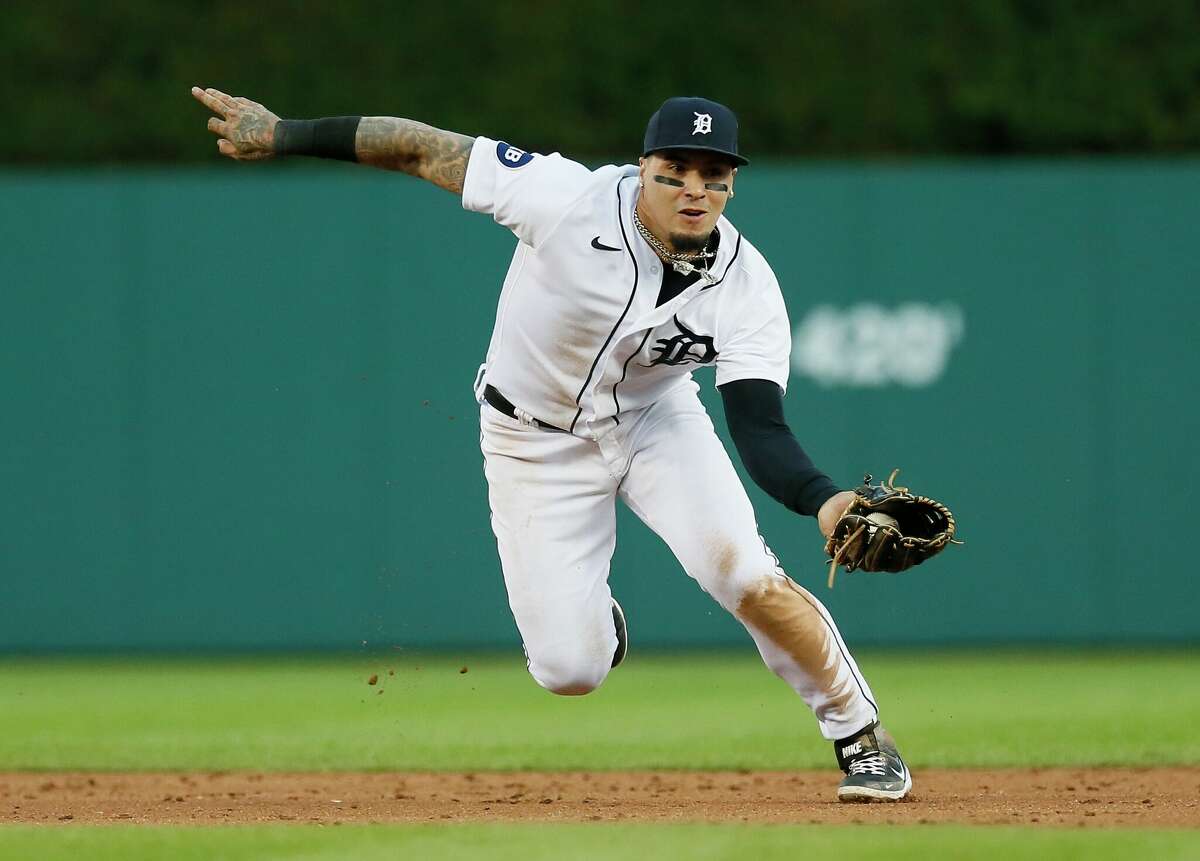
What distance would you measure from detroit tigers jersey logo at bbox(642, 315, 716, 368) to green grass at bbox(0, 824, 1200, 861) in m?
1.35

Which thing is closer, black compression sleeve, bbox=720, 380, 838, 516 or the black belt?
black compression sleeve, bbox=720, 380, 838, 516

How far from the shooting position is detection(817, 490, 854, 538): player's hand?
4.87 m

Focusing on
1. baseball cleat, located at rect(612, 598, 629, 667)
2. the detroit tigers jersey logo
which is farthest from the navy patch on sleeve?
baseball cleat, located at rect(612, 598, 629, 667)

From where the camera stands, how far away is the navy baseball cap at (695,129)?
17.0 ft

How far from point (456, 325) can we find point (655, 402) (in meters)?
4.98

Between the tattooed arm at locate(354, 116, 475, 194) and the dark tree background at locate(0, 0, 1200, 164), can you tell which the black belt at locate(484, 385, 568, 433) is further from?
the dark tree background at locate(0, 0, 1200, 164)

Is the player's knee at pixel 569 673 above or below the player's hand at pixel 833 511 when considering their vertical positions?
below

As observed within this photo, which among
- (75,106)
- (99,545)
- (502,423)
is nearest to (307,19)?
(75,106)

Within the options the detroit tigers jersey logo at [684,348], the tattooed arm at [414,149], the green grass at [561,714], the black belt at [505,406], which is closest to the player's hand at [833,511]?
the detroit tigers jersey logo at [684,348]

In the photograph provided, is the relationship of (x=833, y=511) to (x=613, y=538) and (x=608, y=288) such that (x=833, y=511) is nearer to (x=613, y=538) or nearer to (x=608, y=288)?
(x=608, y=288)

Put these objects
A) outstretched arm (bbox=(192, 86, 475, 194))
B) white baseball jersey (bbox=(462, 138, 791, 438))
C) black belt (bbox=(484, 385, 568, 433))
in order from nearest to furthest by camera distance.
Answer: outstretched arm (bbox=(192, 86, 475, 194))
white baseball jersey (bbox=(462, 138, 791, 438))
black belt (bbox=(484, 385, 568, 433))

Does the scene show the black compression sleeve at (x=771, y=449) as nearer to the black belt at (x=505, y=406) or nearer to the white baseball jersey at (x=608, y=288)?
the white baseball jersey at (x=608, y=288)

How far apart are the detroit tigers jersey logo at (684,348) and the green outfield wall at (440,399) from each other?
5001 mm

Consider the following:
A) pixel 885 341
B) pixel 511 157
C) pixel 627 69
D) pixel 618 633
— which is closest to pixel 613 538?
pixel 618 633
